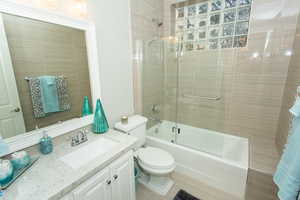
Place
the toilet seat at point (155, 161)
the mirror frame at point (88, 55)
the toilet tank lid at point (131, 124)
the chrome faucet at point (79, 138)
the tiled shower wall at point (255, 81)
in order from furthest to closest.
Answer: the tiled shower wall at point (255, 81) → the toilet tank lid at point (131, 124) → the toilet seat at point (155, 161) → the chrome faucet at point (79, 138) → the mirror frame at point (88, 55)

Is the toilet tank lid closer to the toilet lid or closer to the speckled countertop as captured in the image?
the toilet lid

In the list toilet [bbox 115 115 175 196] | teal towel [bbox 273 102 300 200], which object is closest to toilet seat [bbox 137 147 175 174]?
toilet [bbox 115 115 175 196]

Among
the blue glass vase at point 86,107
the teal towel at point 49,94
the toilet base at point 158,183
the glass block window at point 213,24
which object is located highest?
the glass block window at point 213,24

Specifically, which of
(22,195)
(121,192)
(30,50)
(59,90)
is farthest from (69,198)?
(30,50)

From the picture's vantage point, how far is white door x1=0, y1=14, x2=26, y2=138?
2.97ft

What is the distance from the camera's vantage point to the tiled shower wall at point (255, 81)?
176cm

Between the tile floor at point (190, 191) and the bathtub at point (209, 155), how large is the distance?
0.07 m

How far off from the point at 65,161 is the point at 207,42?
249 cm

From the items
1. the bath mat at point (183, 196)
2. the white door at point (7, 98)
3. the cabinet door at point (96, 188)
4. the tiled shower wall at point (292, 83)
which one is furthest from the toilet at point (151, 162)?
the tiled shower wall at point (292, 83)

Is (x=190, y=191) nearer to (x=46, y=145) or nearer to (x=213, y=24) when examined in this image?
(x=46, y=145)

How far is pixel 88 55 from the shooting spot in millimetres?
1396

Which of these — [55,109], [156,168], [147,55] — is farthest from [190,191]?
[147,55]

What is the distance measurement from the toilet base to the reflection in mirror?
1.20 m

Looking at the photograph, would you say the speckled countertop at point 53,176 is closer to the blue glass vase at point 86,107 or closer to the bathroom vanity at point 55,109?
the bathroom vanity at point 55,109
